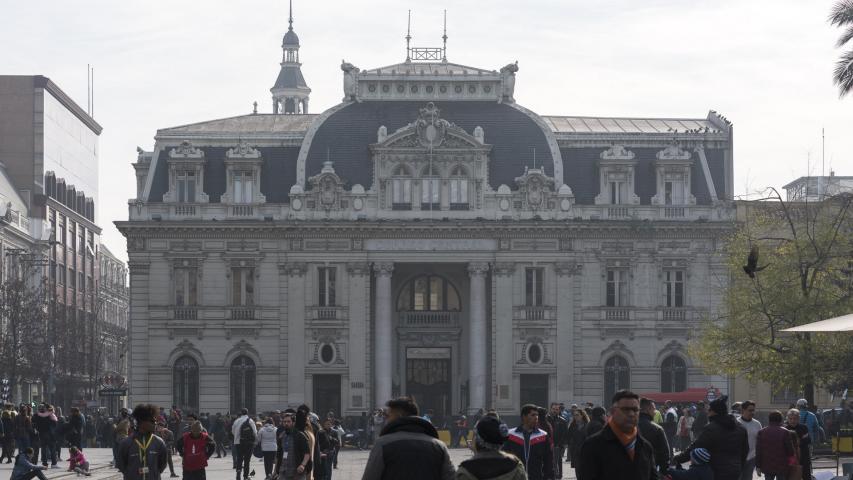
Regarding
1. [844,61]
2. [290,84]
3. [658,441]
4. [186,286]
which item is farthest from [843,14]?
[290,84]

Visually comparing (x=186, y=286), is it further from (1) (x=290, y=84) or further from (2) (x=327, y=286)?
(1) (x=290, y=84)

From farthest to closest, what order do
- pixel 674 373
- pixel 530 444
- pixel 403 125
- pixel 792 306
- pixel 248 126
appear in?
pixel 248 126
pixel 403 125
pixel 674 373
pixel 792 306
pixel 530 444

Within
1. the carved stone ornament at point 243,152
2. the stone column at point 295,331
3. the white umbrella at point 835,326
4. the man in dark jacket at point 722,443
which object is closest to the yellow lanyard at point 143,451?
the man in dark jacket at point 722,443

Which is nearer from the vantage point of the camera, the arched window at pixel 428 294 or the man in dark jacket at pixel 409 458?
the man in dark jacket at pixel 409 458

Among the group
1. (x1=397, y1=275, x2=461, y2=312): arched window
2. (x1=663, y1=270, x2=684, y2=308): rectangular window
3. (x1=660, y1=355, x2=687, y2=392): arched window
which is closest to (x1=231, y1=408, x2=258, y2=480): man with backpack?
(x1=660, y1=355, x2=687, y2=392): arched window

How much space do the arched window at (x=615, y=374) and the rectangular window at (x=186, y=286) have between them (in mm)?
19462

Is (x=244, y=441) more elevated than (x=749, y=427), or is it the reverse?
(x=749, y=427)

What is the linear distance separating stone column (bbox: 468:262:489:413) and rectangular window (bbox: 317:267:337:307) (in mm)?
6380

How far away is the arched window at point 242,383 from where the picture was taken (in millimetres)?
86750

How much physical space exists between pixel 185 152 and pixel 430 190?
11562 mm

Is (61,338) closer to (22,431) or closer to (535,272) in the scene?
(535,272)

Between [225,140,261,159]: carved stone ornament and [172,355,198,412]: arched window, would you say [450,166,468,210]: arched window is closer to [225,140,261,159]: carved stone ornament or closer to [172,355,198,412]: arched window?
[225,140,261,159]: carved stone ornament

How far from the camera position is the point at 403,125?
287 ft

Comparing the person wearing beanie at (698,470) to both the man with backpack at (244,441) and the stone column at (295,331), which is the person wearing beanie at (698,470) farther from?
the stone column at (295,331)
